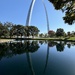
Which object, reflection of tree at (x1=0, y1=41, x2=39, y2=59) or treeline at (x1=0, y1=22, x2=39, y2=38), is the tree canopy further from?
treeline at (x1=0, y1=22, x2=39, y2=38)

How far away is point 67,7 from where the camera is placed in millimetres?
14570

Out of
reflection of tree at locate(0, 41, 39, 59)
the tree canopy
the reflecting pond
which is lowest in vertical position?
the reflecting pond

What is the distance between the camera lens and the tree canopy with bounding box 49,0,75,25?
45.0ft

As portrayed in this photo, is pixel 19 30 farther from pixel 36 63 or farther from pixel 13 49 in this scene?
pixel 36 63

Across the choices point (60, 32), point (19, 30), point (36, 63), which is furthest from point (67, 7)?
point (60, 32)

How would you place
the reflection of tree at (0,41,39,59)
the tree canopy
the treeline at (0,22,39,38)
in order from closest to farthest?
the tree canopy → the reflection of tree at (0,41,39,59) → the treeline at (0,22,39,38)

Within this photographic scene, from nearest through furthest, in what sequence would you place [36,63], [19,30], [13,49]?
[36,63], [13,49], [19,30]

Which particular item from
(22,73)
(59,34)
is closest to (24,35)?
(59,34)

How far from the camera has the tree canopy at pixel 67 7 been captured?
13.7 meters

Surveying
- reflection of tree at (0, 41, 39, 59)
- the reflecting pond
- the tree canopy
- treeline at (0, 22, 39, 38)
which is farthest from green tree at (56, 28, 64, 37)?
the tree canopy

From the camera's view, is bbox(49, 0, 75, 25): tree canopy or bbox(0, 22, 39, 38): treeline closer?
bbox(49, 0, 75, 25): tree canopy

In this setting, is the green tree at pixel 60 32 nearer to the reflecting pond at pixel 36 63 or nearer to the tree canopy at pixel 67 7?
the reflecting pond at pixel 36 63

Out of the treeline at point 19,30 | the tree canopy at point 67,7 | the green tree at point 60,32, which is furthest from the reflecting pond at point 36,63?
the green tree at point 60,32

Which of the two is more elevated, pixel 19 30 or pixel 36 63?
pixel 19 30
